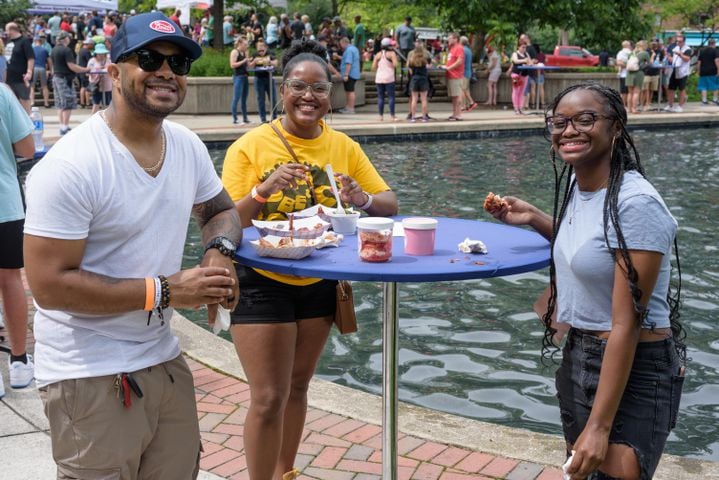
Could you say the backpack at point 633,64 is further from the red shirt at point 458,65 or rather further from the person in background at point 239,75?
the person in background at point 239,75

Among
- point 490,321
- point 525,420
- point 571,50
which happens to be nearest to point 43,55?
point 490,321

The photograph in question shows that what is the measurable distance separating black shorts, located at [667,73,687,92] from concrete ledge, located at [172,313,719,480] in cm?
2272

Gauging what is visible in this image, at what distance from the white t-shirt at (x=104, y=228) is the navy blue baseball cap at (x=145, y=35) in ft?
0.74

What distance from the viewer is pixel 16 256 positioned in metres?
5.25

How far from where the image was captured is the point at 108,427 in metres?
2.72

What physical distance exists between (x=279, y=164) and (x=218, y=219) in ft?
2.21

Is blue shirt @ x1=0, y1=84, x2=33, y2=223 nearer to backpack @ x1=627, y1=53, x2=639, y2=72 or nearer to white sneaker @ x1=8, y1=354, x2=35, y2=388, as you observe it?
white sneaker @ x1=8, y1=354, x2=35, y2=388

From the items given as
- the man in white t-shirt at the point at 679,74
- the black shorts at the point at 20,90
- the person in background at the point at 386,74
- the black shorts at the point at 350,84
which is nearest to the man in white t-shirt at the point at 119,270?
the black shorts at the point at 20,90

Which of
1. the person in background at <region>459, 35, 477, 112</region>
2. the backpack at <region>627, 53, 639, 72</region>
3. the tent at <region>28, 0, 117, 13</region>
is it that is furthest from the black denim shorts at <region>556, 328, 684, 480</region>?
the tent at <region>28, 0, 117, 13</region>

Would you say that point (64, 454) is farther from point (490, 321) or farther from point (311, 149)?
point (490, 321)

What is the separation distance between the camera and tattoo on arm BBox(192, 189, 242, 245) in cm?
318

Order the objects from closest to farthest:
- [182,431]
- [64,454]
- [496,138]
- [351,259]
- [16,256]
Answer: [64,454]
[182,431]
[351,259]
[16,256]
[496,138]

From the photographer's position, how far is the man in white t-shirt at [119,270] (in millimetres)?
2580

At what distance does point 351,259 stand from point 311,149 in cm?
76
